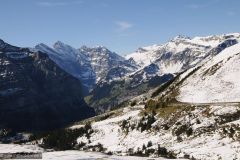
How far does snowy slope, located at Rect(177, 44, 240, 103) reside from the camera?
129 m

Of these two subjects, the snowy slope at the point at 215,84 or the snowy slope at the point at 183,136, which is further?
the snowy slope at the point at 215,84

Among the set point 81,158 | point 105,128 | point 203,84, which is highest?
point 203,84

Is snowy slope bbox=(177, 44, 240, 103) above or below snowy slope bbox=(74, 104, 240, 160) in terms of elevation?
above

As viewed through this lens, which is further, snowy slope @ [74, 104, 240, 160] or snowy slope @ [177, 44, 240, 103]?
snowy slope @ [177, 44, 240, 103]

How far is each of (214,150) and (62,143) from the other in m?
74.6

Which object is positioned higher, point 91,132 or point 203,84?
point 203,84

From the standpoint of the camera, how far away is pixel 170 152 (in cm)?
9175

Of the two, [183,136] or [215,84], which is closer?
[183,136]

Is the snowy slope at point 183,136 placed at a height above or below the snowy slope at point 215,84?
below

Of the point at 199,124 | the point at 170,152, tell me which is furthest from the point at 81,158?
the point at 199,124

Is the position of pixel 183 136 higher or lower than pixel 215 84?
lower

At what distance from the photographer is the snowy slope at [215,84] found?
12862 cm

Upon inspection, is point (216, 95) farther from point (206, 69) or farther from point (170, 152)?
point (170, 152)

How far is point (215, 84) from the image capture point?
13662 centimetres
